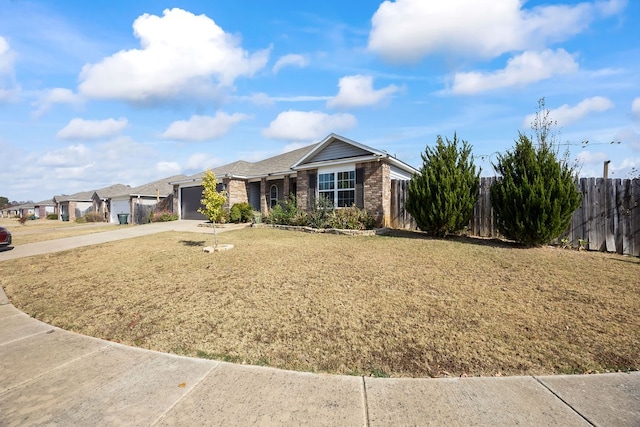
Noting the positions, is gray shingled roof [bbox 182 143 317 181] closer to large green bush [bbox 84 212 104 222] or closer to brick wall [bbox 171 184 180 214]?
brick wall [bbox 171 184 180 214]

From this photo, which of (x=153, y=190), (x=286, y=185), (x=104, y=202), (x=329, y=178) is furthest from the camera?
(x=104, y=202)

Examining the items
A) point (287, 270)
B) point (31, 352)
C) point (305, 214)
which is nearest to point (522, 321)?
point (287, 270)

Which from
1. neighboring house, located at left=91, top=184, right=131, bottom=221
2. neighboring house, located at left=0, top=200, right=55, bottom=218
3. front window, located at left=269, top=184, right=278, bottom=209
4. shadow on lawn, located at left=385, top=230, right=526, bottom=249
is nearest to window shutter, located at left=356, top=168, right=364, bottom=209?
shadow on lawn, located at left=385, top=230, right=526, bottom=249

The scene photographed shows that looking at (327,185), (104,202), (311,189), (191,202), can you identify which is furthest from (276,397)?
(104,202)

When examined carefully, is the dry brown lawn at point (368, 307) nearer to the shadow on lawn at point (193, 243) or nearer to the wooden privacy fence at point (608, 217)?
the wooden privacy fence at point (608, 217)

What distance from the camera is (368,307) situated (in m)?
4.54

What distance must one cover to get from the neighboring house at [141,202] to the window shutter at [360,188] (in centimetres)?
1862

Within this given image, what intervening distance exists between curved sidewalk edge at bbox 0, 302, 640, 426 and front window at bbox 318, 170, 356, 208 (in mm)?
11196

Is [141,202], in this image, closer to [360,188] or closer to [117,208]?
[117,208]

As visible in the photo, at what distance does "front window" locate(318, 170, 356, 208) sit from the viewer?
45.9 feet

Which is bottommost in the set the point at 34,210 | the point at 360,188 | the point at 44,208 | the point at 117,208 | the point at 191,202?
the point at 117,208

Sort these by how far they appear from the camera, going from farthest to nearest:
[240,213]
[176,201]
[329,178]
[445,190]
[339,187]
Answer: [176,201], [240,213], [329,178], [339,187], [445,190]

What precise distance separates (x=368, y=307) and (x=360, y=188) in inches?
371

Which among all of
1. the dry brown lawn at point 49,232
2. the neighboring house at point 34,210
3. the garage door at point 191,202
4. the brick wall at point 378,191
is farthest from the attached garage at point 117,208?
the neighboring house at point 34,210
